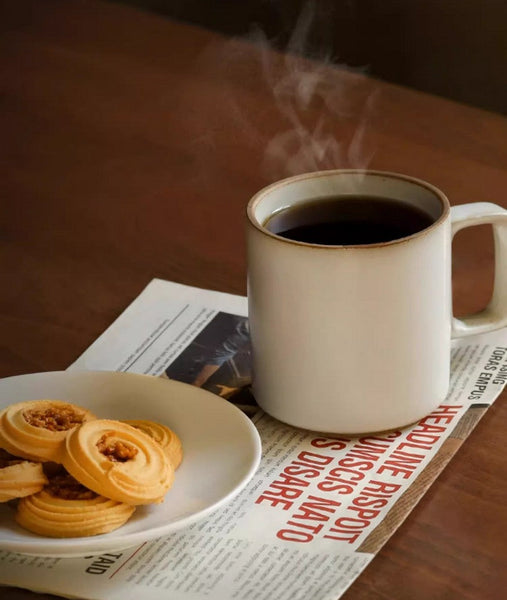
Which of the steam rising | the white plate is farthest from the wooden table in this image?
the white plate

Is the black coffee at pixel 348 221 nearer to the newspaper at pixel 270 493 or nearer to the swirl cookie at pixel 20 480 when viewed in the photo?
the newspaper at pixel 270 493

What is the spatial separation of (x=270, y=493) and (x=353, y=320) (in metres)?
0.13

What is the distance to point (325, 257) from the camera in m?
0.77

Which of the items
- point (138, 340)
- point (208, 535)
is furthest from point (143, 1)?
point (208, 535)

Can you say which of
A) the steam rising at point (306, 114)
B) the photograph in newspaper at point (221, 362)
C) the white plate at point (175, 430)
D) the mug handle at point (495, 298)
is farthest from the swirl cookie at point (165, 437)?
the steam rising at point (306, 114)

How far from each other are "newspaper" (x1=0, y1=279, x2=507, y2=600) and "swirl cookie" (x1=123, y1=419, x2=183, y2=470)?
5cm

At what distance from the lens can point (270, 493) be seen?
0.77m

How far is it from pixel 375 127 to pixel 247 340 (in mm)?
443

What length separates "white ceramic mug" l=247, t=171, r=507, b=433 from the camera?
0.78m

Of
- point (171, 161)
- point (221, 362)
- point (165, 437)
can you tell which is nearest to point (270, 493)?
point (165, 437)

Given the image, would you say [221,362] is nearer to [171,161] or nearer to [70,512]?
[70,512]

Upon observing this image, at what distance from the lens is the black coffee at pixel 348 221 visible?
0.84 m

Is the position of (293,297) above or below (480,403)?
above

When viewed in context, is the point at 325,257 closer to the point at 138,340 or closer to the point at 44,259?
the point at 138,340
